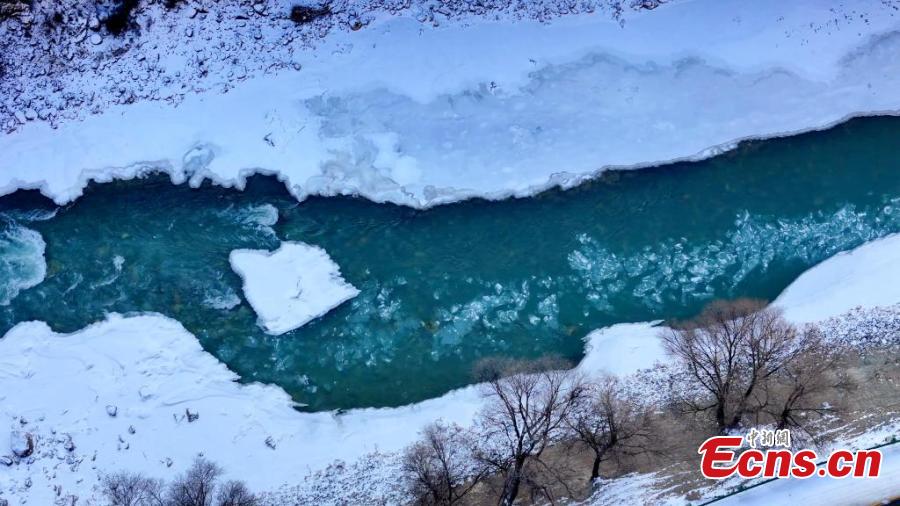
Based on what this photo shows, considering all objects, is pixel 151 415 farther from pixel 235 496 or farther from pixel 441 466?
pixel 441 466

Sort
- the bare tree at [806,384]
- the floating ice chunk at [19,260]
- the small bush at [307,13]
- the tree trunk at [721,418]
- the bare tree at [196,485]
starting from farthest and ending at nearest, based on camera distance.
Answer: the small bush at [307,13] → the floating ice chunk at [19,260] → the bare tree at [806,384] → the tree trunk at [721,418] → the bare tree at [196,485]

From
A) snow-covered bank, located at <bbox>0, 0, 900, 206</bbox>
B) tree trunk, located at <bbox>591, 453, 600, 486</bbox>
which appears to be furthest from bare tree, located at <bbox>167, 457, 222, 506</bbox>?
tree trunk, located at <bbox>591, 453, 600, 486</bbox>

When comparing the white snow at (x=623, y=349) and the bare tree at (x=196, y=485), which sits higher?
the white snow at (x=623, y=349)

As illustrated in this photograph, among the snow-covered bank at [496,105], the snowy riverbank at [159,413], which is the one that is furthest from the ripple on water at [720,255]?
the snow-covered bank at [496,105]

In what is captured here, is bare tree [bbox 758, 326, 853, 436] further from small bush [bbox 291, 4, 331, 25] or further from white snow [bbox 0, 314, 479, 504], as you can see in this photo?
small bush [bbox 291, 4, 331, 25]

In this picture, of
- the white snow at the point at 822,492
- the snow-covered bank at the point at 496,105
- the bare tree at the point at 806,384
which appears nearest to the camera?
the white snow at the point at 822,492

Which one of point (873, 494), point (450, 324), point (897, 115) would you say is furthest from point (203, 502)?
point (897, 115)

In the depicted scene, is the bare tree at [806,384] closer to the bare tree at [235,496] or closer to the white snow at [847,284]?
the white snow at [847,284]

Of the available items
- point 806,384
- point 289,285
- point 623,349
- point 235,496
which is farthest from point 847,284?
point 235,496
